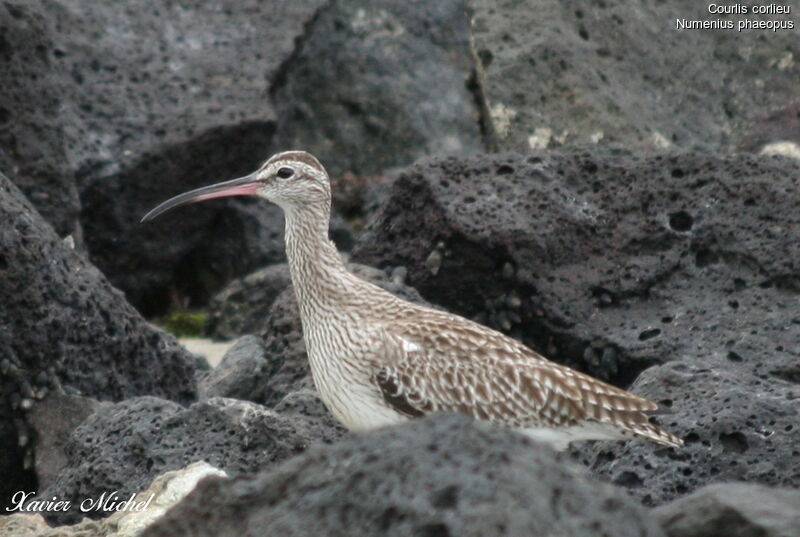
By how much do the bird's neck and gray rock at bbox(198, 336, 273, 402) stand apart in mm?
1296

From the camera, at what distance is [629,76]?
51.9ft

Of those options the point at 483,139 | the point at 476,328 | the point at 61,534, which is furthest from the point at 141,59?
the point at 61,534

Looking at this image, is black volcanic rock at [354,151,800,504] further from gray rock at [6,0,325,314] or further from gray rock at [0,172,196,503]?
gray rock at [6,0,325,314]

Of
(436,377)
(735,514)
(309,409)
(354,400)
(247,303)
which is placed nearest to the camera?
(735,514)

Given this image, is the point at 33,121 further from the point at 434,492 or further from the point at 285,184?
the point at 434,492

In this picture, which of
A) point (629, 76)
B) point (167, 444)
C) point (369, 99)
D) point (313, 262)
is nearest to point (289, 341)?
point (313, 262)

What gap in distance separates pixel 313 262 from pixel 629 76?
7.06 m

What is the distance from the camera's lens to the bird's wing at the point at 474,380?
342 inches

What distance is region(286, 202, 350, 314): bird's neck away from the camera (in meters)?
9.27

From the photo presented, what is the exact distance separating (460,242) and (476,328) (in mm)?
1879

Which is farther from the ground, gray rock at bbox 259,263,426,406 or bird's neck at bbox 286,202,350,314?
bird's neck at bbox 286,202,350,314

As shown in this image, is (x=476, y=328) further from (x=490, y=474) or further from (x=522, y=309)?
(x=490, y=474)

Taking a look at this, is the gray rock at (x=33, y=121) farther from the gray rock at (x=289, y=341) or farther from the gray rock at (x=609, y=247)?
the gray rock at (x=609, y=247)

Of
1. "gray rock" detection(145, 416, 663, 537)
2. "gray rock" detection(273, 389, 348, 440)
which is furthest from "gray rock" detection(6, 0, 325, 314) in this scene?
"gray rock" detection(145, 416, 663, 537)
